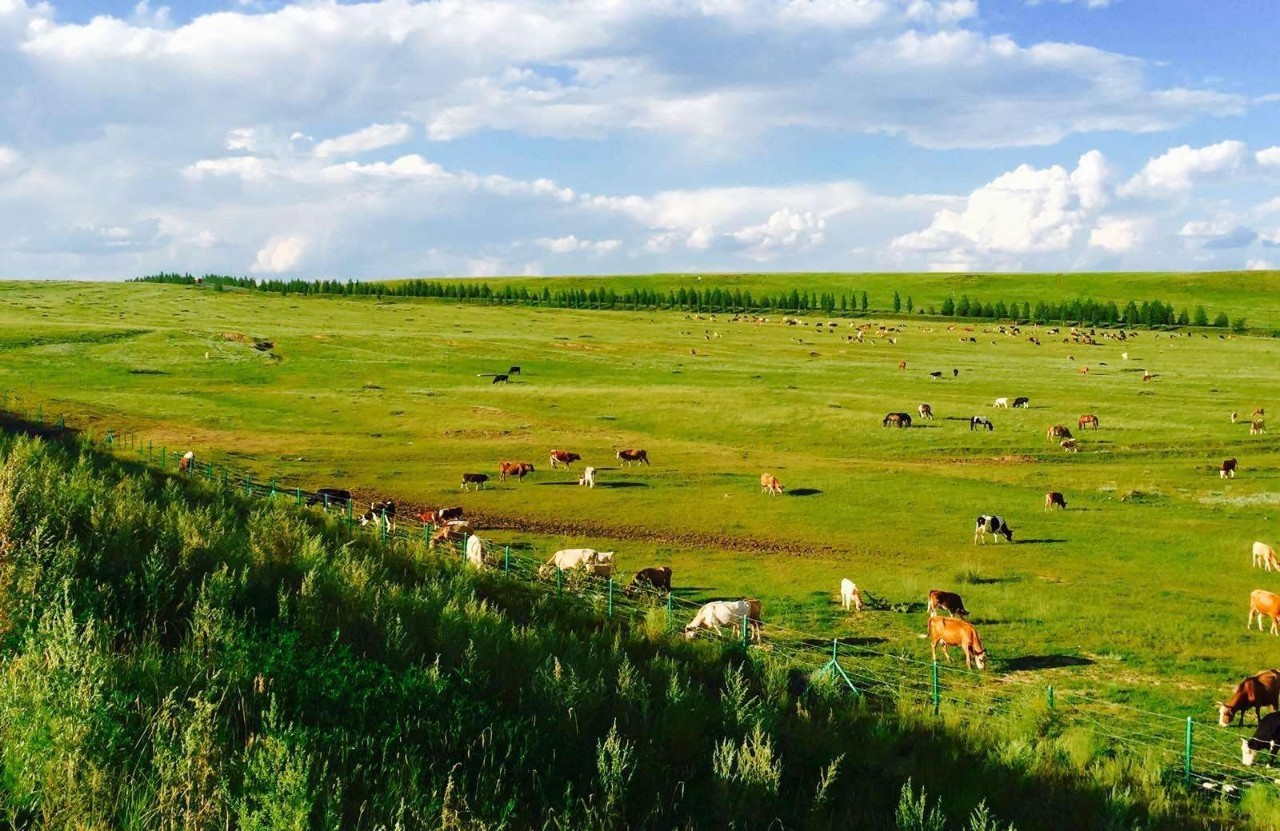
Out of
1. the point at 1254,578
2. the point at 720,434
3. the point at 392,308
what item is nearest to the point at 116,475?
the point at 1254,578

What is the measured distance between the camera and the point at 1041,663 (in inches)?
822

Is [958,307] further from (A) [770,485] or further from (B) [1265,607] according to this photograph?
(B) [1265,607]

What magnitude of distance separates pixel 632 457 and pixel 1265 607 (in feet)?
99.9

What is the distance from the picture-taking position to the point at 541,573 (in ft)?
78.0

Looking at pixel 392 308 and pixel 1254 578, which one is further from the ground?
pixel 392 308

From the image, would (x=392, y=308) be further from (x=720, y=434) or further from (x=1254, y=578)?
(x=1254, y=578)

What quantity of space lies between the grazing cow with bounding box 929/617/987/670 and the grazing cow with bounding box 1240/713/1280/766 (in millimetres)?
5729

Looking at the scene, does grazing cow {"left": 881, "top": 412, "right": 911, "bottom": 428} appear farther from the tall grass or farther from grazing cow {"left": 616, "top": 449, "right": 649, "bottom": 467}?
the tall grass

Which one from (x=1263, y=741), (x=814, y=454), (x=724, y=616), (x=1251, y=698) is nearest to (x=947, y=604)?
(x=724, y=616)

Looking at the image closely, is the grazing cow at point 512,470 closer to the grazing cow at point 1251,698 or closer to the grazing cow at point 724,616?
the grazing cow at point 724,616

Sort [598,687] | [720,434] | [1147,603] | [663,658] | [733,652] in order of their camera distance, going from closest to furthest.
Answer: [598,687] → [663,658] → [733,652] → [1147,603] → [720,434]

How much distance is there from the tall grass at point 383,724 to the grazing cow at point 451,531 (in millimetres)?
15607

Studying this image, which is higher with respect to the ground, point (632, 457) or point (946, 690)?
point (632, 457)

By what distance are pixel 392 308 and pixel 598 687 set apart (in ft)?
540
